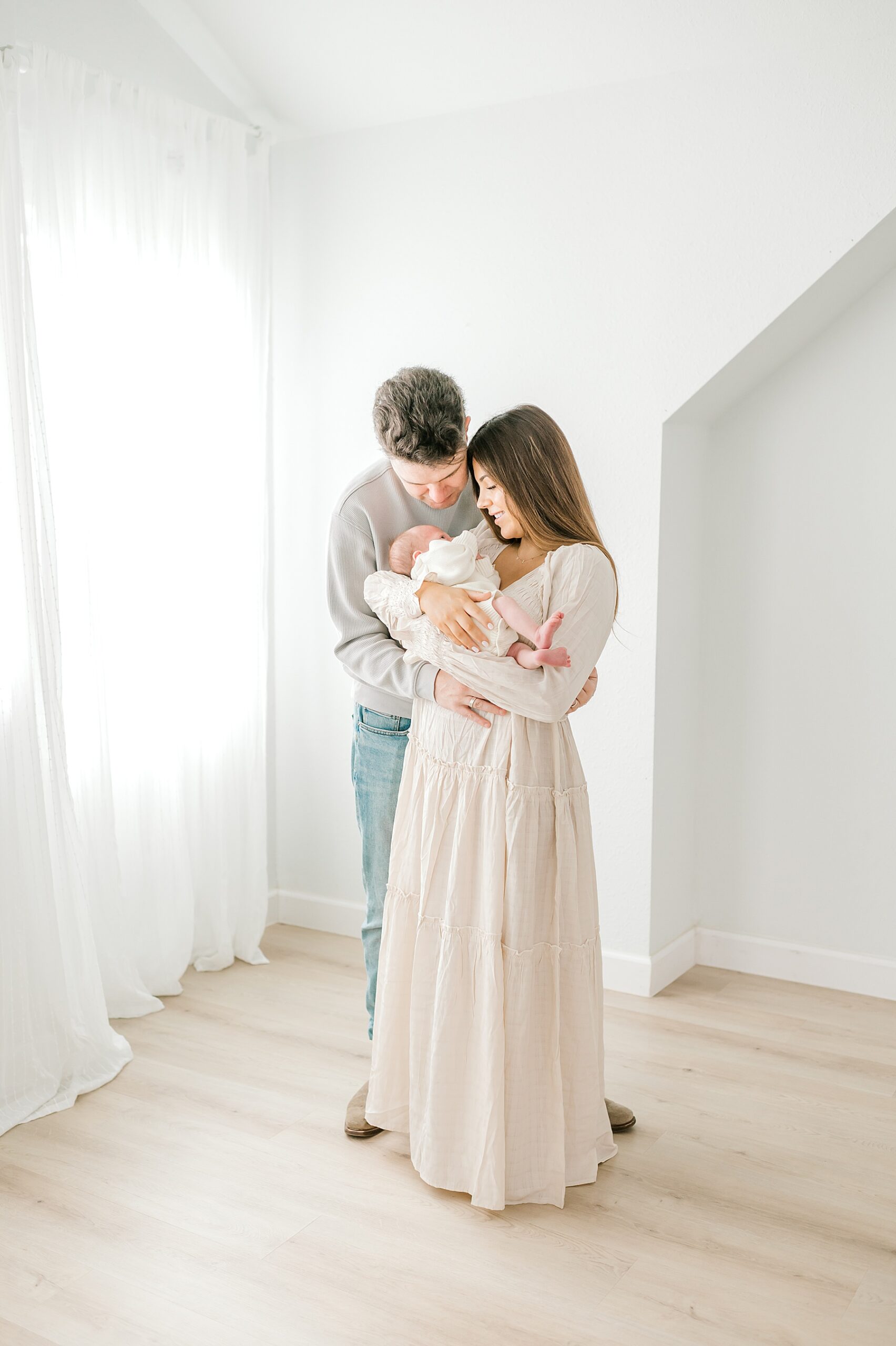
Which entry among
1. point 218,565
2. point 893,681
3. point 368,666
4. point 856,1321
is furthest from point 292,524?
point 856,1321

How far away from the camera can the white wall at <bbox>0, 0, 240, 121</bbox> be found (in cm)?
268

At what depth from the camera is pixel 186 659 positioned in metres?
3.17

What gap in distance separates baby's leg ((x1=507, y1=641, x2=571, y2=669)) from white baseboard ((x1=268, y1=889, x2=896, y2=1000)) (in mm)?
1439

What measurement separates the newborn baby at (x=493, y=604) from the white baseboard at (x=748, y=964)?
1.42 m

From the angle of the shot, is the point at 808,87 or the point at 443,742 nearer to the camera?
the point at 443,742

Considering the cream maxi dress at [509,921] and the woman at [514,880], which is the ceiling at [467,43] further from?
the cream maxi dress at [509,921]

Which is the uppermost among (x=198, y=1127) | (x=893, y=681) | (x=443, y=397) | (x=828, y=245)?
(x=828, y=245)

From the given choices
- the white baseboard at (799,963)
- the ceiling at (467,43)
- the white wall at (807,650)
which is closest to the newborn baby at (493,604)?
the white wall at (807,650)

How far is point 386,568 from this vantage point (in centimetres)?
230

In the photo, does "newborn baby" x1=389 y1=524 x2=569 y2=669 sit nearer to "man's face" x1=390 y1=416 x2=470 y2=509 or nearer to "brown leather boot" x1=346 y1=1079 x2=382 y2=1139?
"man's face" x1=390 y1=416 x2=470 y2=509

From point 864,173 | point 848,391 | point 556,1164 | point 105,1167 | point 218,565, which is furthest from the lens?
point 218,565

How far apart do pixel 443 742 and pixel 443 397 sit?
66 cm

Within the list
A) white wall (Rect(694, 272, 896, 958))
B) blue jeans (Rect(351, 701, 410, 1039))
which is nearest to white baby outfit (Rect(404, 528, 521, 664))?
blue jeans (Rect(351, 701, 410, 1039))

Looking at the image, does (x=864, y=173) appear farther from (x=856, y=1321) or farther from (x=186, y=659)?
(x=856, y=1321)
